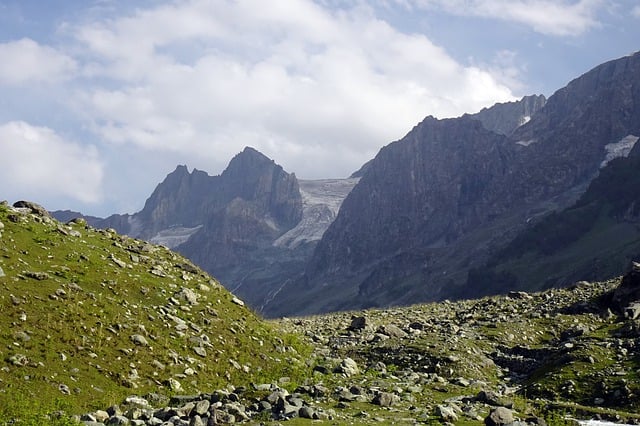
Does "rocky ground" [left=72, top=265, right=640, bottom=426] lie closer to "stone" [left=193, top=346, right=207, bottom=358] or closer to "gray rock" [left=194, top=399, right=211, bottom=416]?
"gray rock" [left=194, top=399, right=211, bottom=416]

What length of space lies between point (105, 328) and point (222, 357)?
6094 millimetres

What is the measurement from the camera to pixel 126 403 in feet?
84.4

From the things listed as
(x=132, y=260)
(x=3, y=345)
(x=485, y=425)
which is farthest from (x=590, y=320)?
(x=3, y=345)

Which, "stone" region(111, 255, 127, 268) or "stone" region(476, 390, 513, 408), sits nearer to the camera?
"stone" region(476, 390, 513, 408)

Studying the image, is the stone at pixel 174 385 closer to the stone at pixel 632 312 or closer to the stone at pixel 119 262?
the stone at pixel 119 262

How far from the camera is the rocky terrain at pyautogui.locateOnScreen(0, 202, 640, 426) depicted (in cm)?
2494

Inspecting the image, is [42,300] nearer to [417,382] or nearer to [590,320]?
[417,382]

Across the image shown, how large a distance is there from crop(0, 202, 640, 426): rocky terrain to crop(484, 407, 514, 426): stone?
60 millimetres

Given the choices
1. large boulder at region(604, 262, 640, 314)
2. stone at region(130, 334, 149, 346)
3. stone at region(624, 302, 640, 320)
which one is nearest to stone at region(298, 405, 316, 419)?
stone at region(130, 334, 149, 346)

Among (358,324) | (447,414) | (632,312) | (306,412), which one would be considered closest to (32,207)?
(358,324)

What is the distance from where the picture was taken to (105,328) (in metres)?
30.6

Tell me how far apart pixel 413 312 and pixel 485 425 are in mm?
38971

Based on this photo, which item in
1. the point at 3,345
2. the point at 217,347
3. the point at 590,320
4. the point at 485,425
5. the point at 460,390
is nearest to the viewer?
the point at 485,425

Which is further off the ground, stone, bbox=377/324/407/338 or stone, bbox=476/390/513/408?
stone, bbox=377/324/407/338
